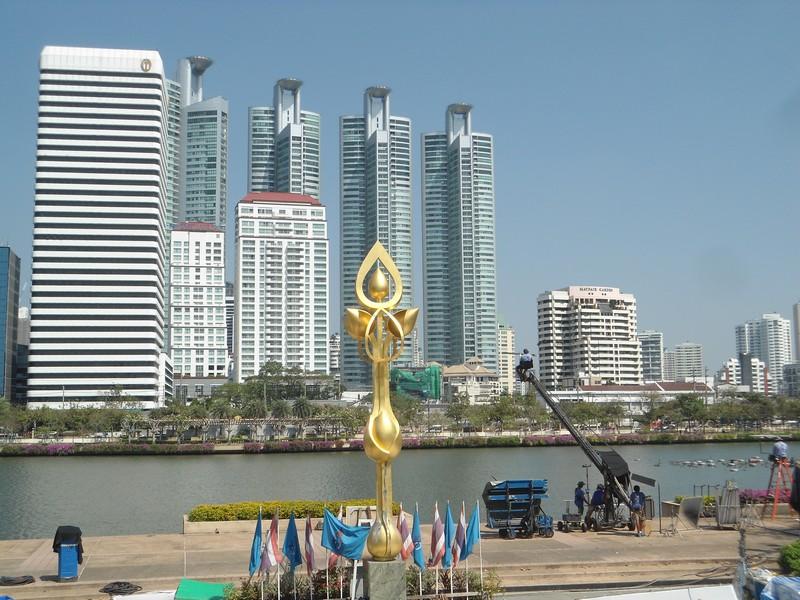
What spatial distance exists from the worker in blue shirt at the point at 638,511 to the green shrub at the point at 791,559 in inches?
244

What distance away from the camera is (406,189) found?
177375 mm

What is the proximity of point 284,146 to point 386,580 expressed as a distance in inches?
6747

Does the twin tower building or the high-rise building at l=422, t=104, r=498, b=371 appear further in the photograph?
the high-rise building at l=422, t=104, r=498, b=371

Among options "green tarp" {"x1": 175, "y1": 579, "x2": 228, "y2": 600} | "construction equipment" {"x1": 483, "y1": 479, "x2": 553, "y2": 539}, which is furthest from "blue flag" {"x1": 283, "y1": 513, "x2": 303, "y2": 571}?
"construction equipment" {"x1": 483, "y1": 479, "x2": 553, "y2": 539}

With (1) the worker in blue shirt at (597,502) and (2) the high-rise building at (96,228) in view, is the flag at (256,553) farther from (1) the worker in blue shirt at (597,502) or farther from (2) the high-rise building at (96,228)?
(2) the high-rise building at (96,228)

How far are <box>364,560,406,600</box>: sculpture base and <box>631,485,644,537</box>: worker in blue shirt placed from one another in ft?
33.0

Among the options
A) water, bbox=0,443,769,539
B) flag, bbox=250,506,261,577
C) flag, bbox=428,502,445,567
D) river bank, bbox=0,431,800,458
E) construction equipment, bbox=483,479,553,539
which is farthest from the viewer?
river bank, bbox=0,431,800,458

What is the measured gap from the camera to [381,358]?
46.8 feet

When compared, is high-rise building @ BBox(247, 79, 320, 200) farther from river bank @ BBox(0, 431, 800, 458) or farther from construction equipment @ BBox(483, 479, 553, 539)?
construction equipment @ BBox(483, 479, 553, 539)

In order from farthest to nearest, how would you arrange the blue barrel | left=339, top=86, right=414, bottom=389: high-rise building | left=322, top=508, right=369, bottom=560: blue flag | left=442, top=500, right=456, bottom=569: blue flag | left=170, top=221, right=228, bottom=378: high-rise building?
left=339, top=86, right=414, bottom=389: high-rise building < left=170, top=221, right=228, bottom=378: high-rise building < the blue barrel < left=442, top=500, right=456, bottom=569: blue flag < left=322, top=508, right=369, bottom=560: blue flag

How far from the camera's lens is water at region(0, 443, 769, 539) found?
3381cm

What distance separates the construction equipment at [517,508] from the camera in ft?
70.0

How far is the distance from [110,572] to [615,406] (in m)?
92.7

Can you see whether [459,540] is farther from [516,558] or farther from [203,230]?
[203,230]
